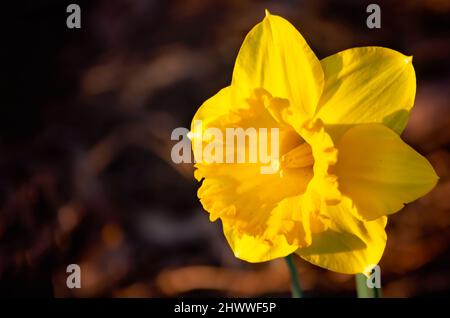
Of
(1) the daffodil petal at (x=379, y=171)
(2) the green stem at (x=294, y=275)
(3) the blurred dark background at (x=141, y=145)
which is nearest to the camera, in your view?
(1) the daffodil petal at (x=379, y=171)

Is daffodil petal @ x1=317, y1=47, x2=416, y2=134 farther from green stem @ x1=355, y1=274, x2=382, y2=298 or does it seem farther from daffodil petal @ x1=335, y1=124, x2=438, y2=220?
green stem @ x1=355, y1=274, x2=382, y2=298

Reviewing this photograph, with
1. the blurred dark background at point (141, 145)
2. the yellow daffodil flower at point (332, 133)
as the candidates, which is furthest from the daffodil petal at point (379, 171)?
the blurred dark background at point (141, 145)

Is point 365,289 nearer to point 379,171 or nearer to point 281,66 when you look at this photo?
point 379,171

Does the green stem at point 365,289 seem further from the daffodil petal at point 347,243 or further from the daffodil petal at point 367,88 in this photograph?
the daffodil petal at point 367,88

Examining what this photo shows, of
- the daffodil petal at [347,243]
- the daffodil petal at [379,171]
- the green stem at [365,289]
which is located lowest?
the green stem at [365,289]

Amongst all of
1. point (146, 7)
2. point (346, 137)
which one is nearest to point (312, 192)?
point (346, 137)

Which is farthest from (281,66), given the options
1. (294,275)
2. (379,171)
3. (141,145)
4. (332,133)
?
(141,145)
